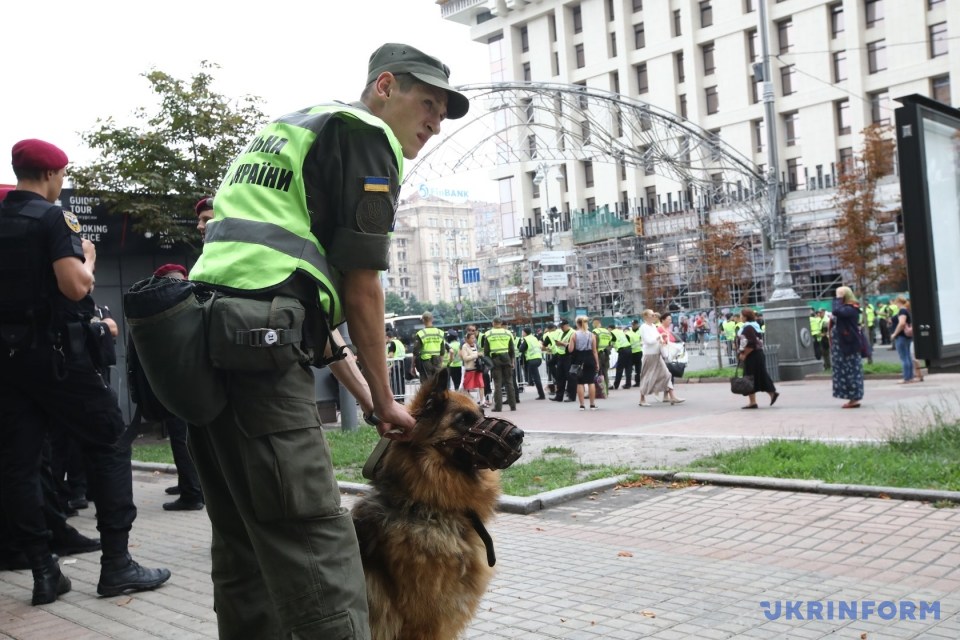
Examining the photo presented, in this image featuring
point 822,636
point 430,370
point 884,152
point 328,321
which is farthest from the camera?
point 884,152

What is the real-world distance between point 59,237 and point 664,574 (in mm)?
3910

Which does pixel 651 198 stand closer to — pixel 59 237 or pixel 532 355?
pixel 532 355

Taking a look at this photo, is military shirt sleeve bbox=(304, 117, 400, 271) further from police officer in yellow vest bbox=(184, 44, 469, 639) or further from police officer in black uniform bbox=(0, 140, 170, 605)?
police officer in black uniform bbox=(0, 140, 170, 605)

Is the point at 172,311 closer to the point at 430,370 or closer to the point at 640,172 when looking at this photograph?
the point at 430,370

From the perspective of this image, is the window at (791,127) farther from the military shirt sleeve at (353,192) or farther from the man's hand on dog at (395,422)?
the military shirt sleeve at (353,192)

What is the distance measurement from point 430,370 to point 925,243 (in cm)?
401

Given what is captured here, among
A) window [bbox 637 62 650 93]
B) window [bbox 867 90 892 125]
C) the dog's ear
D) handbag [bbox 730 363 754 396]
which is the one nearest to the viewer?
the dog's ear

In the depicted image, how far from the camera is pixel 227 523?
266 centimetres

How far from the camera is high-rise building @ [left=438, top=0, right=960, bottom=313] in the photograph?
49.0 metres

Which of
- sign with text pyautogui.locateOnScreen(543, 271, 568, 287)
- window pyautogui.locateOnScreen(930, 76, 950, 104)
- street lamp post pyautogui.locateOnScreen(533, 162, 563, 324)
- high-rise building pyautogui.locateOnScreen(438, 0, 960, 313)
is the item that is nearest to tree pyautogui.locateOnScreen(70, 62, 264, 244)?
high-rise building pyautogui.locateOnScreen(438, 0, 960, 313)

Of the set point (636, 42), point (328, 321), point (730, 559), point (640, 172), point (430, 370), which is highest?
point (636, 42)

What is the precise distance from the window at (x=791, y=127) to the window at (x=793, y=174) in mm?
1201

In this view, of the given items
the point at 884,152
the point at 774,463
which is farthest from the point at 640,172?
the point at 774,463

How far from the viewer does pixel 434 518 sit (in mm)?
2822
